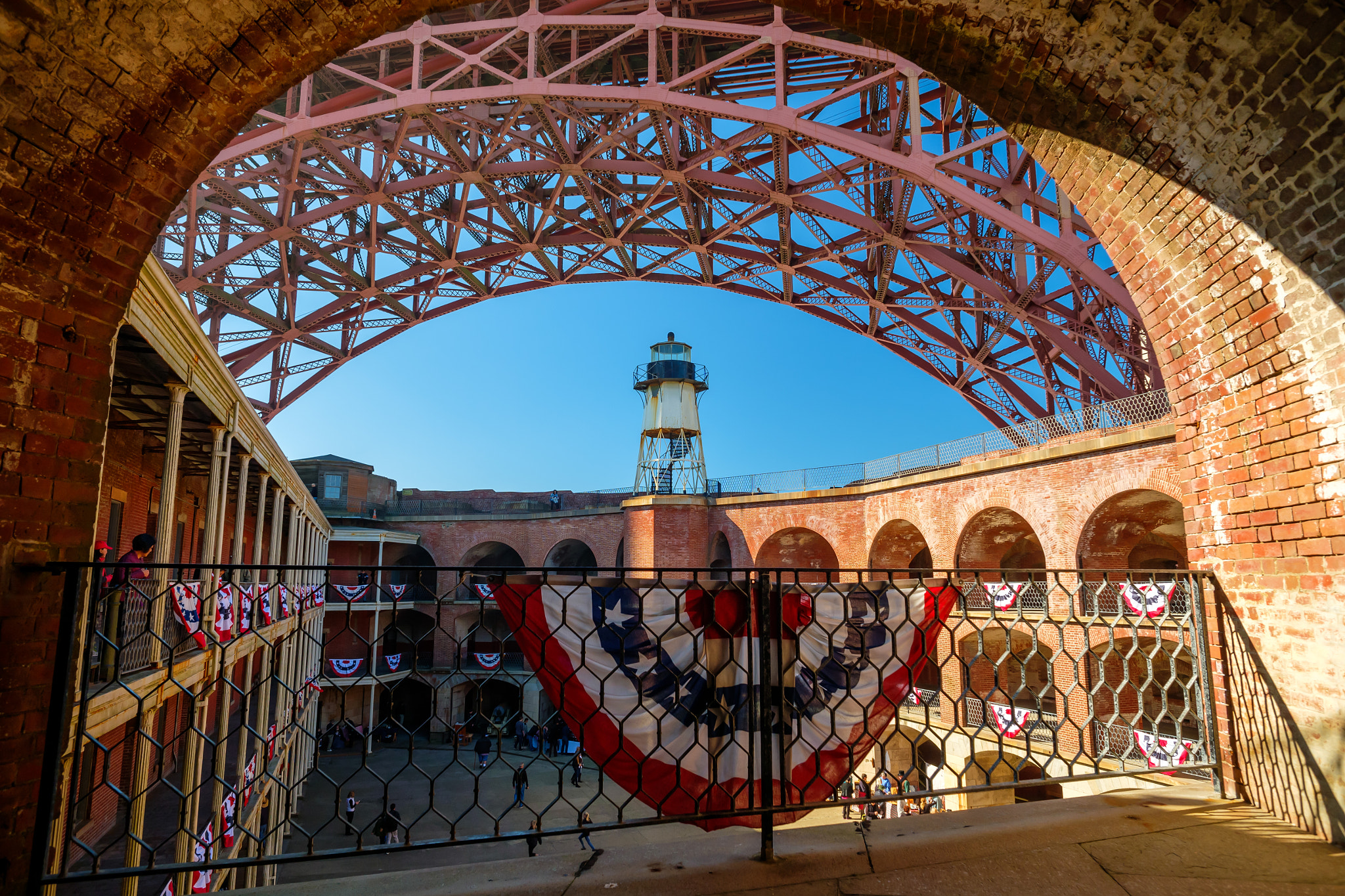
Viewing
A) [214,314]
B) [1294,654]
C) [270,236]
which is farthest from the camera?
[214,314]

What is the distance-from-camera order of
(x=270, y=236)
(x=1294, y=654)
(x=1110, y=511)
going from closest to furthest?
(x=1294, y=654)
(x=1110, y=511)
(x=270, y=236)

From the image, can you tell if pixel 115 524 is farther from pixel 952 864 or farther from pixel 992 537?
pixel 992 537

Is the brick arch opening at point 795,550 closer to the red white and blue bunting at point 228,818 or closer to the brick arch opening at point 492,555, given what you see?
the brick arch opening at point 492,555

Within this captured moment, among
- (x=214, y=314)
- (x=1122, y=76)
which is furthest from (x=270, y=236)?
(x=1122, y=76)

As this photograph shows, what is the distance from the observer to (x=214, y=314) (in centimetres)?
2114

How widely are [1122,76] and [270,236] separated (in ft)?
67.6

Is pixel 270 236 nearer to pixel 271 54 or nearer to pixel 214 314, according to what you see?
pixel 214 314

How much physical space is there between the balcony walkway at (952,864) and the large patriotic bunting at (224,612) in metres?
6.77

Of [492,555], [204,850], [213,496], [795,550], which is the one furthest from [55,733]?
[492,555]

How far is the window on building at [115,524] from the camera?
33.9 ft

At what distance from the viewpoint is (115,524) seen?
1056 cm

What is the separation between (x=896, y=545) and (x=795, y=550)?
12.4 ft

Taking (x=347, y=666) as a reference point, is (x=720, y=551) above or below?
above

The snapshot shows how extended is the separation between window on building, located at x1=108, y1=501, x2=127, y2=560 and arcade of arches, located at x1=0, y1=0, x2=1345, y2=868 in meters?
9.40
